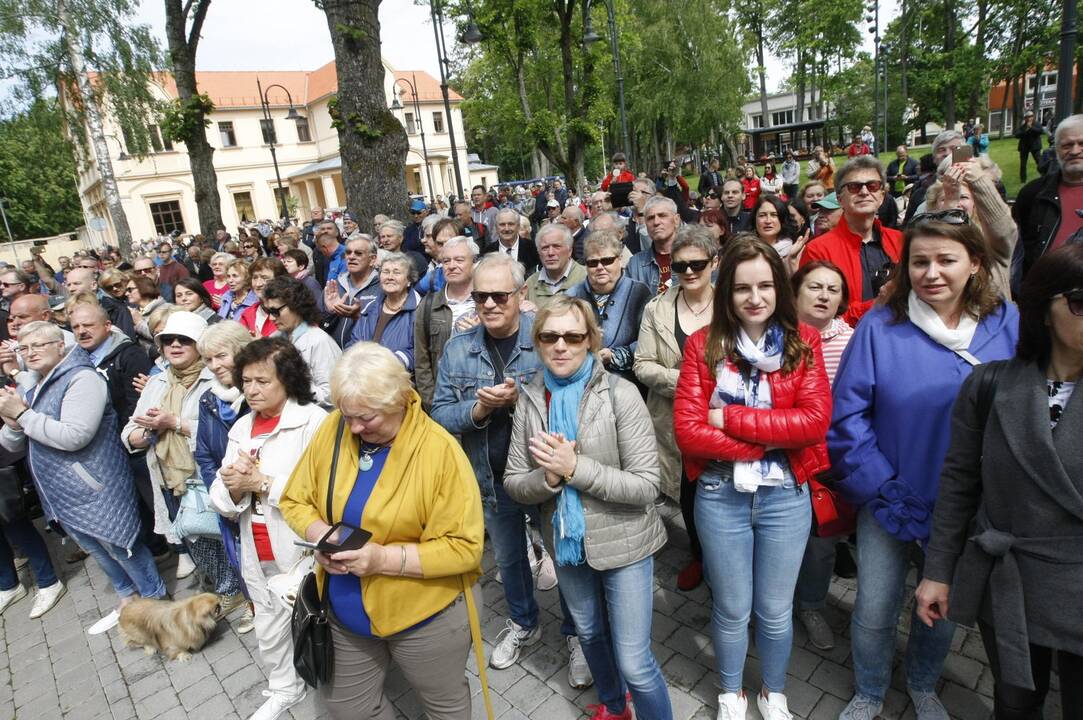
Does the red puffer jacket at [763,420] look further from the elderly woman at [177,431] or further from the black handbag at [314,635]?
the elderly woman at [177,431]

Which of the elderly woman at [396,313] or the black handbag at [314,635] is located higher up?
the elderly woman at [396,313]

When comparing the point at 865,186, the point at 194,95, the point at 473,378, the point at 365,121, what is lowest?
the point at 473,378

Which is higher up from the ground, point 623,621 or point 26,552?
point 623,621

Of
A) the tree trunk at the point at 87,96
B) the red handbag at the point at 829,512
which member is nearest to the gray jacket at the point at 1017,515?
the red handbag at the point at 829,512

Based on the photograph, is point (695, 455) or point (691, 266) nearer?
point (695, 455)

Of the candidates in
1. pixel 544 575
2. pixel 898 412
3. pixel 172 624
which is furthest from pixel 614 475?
pixel 172 624

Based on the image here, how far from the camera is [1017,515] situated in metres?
1.85

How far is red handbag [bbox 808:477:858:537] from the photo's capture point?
258 centimetres

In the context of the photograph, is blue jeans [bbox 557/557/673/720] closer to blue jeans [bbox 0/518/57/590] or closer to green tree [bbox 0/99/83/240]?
blue jeans [bbox 0/518/57/590]

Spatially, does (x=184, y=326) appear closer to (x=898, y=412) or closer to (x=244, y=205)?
(x=898, y=412)

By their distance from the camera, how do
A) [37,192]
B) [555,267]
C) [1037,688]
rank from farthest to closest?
[37,192] → [555,267] → [1037,688]

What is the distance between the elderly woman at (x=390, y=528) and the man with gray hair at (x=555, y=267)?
2.36m

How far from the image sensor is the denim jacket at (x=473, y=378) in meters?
3.03

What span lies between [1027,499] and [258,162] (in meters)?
57.5
